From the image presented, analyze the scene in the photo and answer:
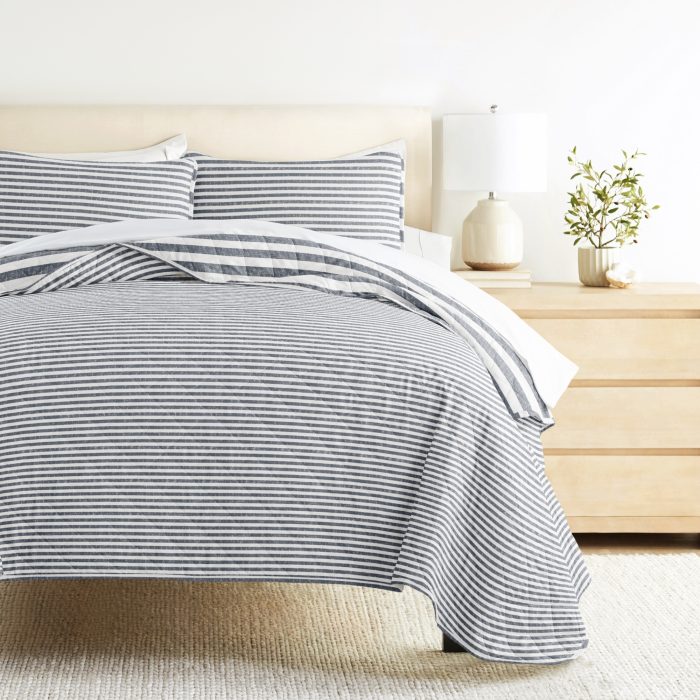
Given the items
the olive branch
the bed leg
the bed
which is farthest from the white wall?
the bed leg

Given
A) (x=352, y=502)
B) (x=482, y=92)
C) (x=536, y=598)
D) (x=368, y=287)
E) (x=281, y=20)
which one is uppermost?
(x=281, y=20)

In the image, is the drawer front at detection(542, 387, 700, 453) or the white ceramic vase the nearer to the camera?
the drawer front at detection(542, 387, 700, 453)

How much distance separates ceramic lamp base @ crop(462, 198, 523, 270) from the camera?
3.13 meters

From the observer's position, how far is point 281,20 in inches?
131

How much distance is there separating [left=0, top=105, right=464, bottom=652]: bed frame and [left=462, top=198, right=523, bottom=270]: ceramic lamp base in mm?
222

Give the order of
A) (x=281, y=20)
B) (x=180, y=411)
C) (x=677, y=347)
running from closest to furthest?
1. (x=180, y=411)
2. (x=677, y=347)
3. (x=281, y=20)

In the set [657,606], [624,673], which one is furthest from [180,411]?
[657,606]

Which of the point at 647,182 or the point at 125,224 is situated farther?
the point at 647,182

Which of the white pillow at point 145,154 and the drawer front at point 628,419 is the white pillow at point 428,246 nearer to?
the drawer front at point 628,419

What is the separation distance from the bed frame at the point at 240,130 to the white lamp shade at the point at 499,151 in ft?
0.68

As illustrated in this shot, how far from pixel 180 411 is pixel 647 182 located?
7.49 feet

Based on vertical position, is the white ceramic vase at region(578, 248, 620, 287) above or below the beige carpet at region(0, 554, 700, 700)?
above

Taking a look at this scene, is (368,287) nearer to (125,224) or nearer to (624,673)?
(125,224)

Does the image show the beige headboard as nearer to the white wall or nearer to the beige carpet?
the white wall
